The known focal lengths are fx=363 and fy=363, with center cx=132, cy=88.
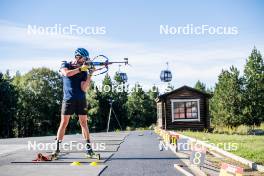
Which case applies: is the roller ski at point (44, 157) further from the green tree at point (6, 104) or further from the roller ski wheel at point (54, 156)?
the green tree at point (6, 104)

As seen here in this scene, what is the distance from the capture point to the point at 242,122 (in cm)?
5141

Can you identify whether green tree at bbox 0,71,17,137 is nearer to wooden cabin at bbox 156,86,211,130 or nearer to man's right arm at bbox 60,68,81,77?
wooden cabin at bbox 156,86,211,130

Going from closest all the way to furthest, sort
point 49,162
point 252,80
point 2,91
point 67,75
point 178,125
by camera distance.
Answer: point 49,162, point 67,75, point 178,125, point 2,91, point 252,80

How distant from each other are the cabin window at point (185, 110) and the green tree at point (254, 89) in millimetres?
21179

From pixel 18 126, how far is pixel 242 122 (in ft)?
118

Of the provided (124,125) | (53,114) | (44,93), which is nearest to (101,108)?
(124,125)

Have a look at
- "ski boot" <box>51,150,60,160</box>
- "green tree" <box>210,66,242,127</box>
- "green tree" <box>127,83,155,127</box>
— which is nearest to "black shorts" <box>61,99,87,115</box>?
"ski boot" <box>51,150,60,160</box>

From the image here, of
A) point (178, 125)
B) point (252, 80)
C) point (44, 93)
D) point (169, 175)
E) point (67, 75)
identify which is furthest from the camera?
point (44, 93)

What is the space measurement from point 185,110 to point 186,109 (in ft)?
0.40

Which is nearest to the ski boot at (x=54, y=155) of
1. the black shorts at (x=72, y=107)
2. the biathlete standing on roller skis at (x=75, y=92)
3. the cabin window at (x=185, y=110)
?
the biathlete standing on roller skis at (x=75, y=92)

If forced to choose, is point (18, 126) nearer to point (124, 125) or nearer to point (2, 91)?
point (2, 91)

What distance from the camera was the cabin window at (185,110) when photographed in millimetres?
31219

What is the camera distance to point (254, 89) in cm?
5238

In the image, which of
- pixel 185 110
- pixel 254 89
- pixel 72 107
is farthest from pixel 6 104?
pixel 72 107
